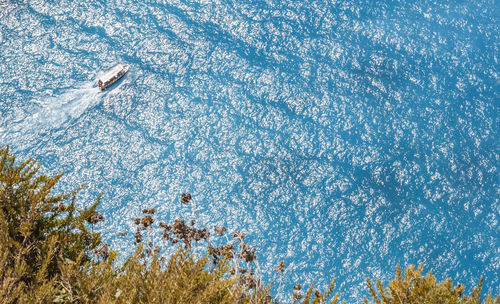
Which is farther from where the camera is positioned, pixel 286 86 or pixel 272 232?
pixel 286 86

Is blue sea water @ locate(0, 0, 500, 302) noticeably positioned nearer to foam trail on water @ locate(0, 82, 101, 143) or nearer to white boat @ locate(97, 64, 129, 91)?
foam trail on water @ locate(0, 82, 101, 143)

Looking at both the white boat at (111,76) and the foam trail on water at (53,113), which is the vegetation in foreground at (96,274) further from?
the white boat at (111,76)

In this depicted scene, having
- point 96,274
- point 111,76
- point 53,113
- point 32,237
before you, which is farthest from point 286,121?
point 96,274

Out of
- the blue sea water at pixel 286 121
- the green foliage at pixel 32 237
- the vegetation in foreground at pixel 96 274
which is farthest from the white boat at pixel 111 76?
the vegetation in foreground at pixel 96 274

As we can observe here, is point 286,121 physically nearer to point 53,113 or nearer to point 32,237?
point 53,113

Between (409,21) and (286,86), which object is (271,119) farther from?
(409,21)

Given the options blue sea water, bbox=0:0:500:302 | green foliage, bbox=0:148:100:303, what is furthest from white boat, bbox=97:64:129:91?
green foliage, bbox=0:148:100:303

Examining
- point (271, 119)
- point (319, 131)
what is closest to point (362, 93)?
point (319, 131)
